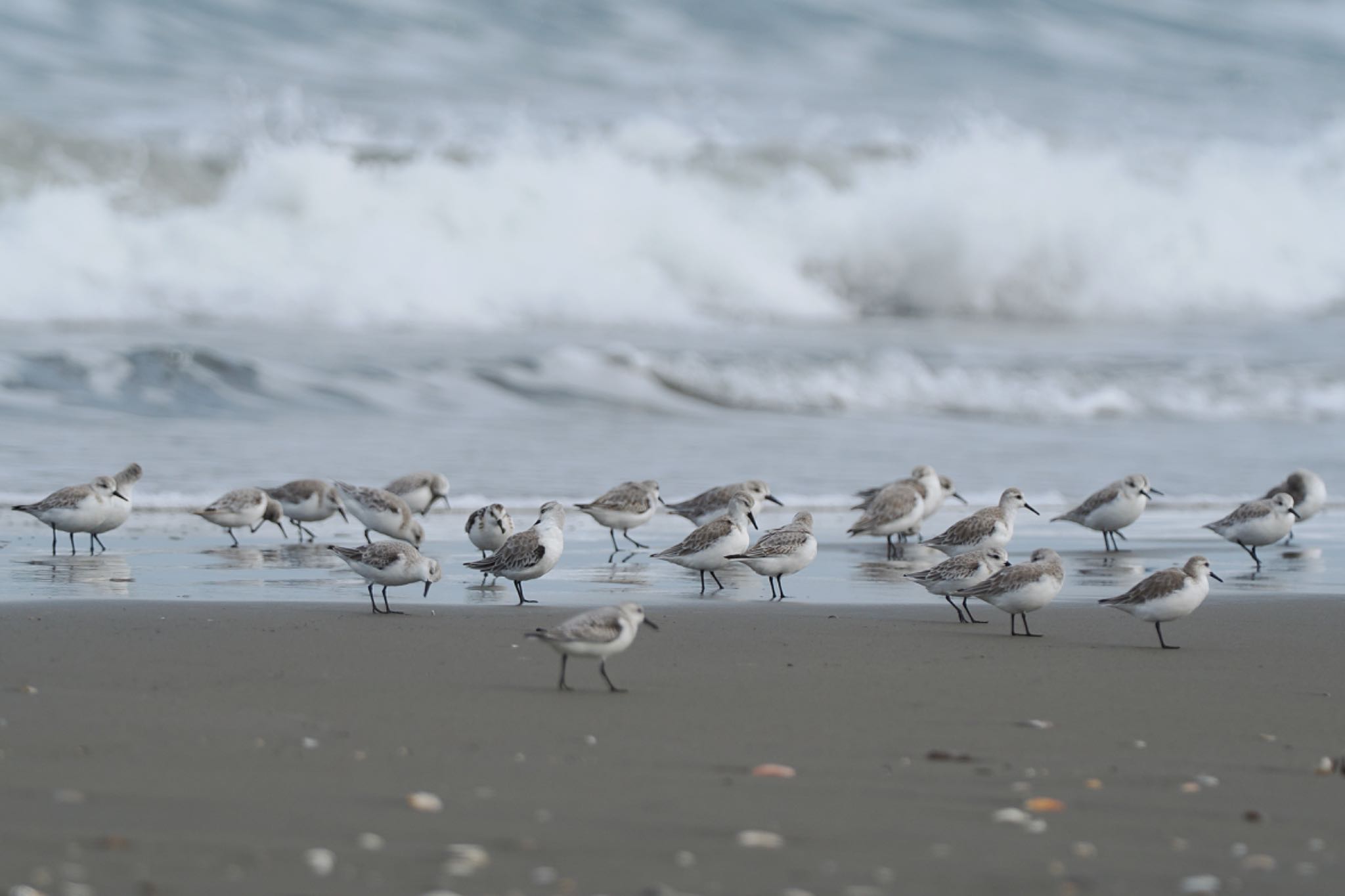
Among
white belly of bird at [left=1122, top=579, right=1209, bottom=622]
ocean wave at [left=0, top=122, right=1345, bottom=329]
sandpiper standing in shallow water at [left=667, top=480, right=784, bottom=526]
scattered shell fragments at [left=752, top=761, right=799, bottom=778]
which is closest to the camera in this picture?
scattered shell fragments at [left=752, top=761, right=799, bottom=778]

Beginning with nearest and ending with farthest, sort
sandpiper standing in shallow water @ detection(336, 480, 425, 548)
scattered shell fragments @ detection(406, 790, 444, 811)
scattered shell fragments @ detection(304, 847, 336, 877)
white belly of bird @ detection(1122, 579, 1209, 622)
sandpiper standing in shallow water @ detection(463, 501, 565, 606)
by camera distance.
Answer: scattered shell fragments @ detection(304, 847, 336, 877) → scattered shell fragments @ detection(406, 790, 444, 811) → white belly of bird @ detection(1122, 579, 1209, 622) → sandpiper standing in shallow water @ detection(463, 501, 565, 606) → sandpiper standing in shallow water @ detection(336, 480, 425, 548)

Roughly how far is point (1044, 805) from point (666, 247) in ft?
86.1

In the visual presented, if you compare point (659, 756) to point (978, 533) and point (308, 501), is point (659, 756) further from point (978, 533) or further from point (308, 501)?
point (308, 501)

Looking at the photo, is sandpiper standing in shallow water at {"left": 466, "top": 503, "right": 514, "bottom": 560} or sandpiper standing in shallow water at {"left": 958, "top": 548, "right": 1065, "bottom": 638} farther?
sandpiper standing in shallow water at {"left": 466, "top": 503, "right": 514, "bottom": 560}

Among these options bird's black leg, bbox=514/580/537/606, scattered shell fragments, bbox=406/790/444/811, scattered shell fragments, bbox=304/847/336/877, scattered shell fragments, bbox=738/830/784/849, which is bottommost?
scattered shell fragments, bbox=738/830/784/849

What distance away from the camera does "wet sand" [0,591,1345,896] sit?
4.01 metres

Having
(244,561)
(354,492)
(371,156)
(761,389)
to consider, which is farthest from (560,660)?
(371,156)

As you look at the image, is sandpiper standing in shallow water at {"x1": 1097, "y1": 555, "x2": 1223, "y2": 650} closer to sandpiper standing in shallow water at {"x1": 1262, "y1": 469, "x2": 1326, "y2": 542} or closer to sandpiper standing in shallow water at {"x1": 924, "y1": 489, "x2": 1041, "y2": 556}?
sandpiper standing in shallow water at {"x1": 924, "y1": 489, "x2": 1041, "y2": 556}

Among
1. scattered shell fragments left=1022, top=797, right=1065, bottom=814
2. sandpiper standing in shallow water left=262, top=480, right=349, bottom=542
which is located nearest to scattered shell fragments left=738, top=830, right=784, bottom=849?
scattered shell fragments left=1022, top=797, right=1065, bottom=814

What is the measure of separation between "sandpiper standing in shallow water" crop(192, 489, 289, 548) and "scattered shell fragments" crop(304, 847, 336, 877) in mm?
7344

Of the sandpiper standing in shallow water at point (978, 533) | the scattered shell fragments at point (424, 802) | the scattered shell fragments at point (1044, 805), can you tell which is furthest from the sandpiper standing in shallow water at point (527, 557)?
the scattered shell fragments at point (1044, 805)

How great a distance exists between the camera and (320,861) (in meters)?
3.96

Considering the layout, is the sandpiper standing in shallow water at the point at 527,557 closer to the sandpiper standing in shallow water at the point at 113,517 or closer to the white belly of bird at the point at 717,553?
the white belly of bird at the point at 717,553

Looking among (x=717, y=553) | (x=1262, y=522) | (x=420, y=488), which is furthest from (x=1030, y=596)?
(x=420, y=488)
